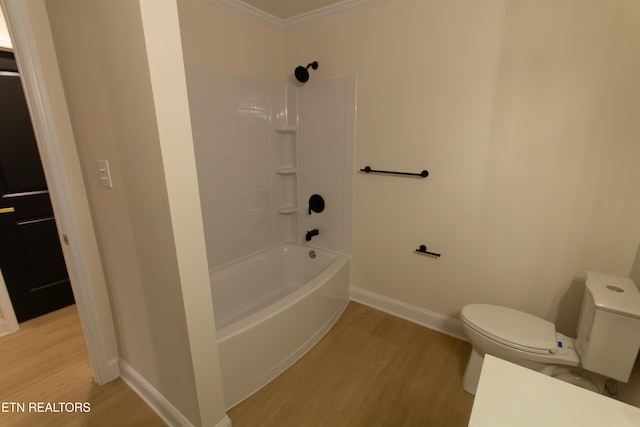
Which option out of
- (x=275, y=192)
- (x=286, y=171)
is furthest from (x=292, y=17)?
(x=275, y=192)

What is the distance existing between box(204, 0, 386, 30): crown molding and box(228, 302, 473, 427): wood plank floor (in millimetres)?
2308

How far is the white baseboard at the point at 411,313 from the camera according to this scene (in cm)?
200

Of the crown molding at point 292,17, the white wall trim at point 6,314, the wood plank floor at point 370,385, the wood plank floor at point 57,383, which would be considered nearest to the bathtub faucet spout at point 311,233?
the wood plank floor at point 370,385

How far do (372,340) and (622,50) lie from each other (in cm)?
205

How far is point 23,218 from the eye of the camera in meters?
2.07

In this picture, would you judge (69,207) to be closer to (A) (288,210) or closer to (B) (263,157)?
(B) (263,157)

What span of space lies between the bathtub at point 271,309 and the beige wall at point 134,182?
0.68 feet

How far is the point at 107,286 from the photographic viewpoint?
151 centimetres

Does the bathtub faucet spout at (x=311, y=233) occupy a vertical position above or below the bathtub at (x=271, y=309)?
above

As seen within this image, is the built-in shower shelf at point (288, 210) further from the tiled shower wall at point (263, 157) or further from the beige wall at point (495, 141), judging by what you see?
the beige wall at point (495, 141)

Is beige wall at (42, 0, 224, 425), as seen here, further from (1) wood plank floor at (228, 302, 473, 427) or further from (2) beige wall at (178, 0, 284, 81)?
(2) beige wall at (178, 0, 284, 81)

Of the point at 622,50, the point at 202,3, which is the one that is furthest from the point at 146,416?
the point at 622,50

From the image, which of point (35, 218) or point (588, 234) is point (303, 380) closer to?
point (588, 234)

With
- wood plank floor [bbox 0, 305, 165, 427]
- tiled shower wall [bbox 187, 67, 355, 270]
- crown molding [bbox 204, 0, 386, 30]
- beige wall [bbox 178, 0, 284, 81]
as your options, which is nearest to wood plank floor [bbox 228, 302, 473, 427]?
wood plank floor [bbox 0, 305, 165, 427]
